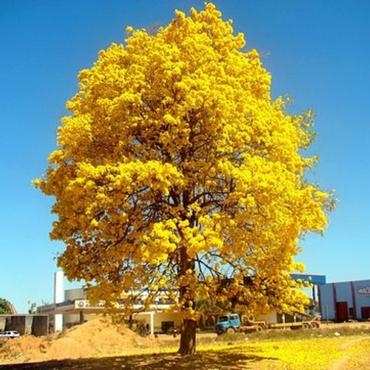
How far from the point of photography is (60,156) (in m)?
21.0

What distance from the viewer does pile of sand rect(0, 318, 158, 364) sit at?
3338 centimetres

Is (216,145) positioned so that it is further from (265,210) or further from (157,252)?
(157,252)

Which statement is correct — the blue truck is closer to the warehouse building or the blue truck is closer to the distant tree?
the warehouse building

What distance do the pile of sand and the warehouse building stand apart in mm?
36715

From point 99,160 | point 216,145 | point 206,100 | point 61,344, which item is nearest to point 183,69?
point 206,100

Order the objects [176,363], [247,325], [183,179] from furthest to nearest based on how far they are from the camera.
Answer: [247,325] → [176,363] → [183,179]

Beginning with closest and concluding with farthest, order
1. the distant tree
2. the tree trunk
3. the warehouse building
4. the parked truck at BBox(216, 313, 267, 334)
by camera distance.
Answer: the tree trunk
the parked truck at BBox(216, 313, 267, 334)
the warehouse building
the distant tree

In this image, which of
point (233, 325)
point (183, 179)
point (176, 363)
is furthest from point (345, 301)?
point (183, 179)

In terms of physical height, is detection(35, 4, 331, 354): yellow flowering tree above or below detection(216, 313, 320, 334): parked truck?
above

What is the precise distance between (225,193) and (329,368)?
7090 millimetres

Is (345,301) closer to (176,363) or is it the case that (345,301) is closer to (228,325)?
(228,325)

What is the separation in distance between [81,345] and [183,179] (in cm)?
2275

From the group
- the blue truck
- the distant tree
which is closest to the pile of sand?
the blue truck

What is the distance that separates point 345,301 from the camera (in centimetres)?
7269
